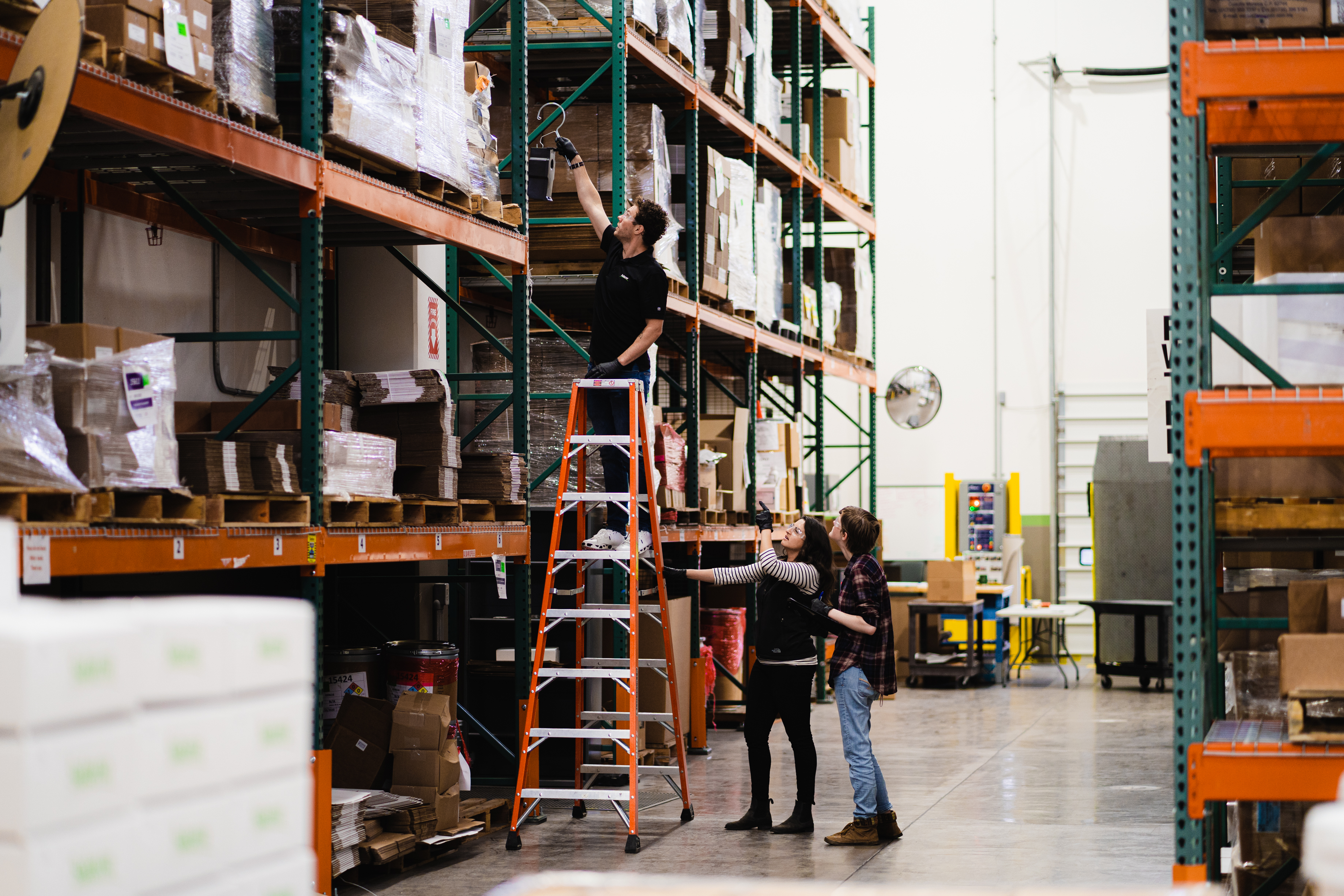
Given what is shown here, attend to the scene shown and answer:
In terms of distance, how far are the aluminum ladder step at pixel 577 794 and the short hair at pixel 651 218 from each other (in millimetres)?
3291

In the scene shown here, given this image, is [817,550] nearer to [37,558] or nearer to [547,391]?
[547,391]

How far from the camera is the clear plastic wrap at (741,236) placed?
11828 mm

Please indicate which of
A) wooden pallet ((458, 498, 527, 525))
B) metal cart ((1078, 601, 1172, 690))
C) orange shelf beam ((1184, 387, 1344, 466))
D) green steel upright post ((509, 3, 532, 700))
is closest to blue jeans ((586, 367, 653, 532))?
green steel upright post ((509, 3, 532, 700))

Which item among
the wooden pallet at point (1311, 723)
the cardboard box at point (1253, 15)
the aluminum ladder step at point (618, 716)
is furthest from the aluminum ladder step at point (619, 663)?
the cardboard box at point (1253, 15)

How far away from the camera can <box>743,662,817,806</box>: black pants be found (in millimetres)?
8070

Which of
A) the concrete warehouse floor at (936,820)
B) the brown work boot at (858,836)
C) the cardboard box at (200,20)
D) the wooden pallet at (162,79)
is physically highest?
the cardboard box at (200,20)

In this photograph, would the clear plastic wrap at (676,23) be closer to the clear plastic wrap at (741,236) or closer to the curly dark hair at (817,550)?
the clear plastic wrap at (741,236)

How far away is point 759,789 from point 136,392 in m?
4.52

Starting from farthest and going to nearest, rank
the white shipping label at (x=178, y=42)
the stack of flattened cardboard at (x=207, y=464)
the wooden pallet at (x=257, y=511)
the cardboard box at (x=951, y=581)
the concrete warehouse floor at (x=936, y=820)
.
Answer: the cardboard box at (x=951, y=581)
the concrete warehouse floor at (x=936, y=820)
the stack of flattened cardboard at (x=207, y=464)
the wooden pallet at (x=257, y=511)
the white shipping label at (x=178, y=42)

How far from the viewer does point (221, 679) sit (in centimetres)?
223

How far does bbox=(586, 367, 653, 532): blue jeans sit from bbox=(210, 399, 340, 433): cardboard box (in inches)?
75.7

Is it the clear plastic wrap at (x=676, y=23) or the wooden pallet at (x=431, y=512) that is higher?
the clear plastic wrap at (x=676, y=23)

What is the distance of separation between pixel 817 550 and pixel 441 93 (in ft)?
10.9

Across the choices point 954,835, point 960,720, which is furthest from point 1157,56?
point 954,835
